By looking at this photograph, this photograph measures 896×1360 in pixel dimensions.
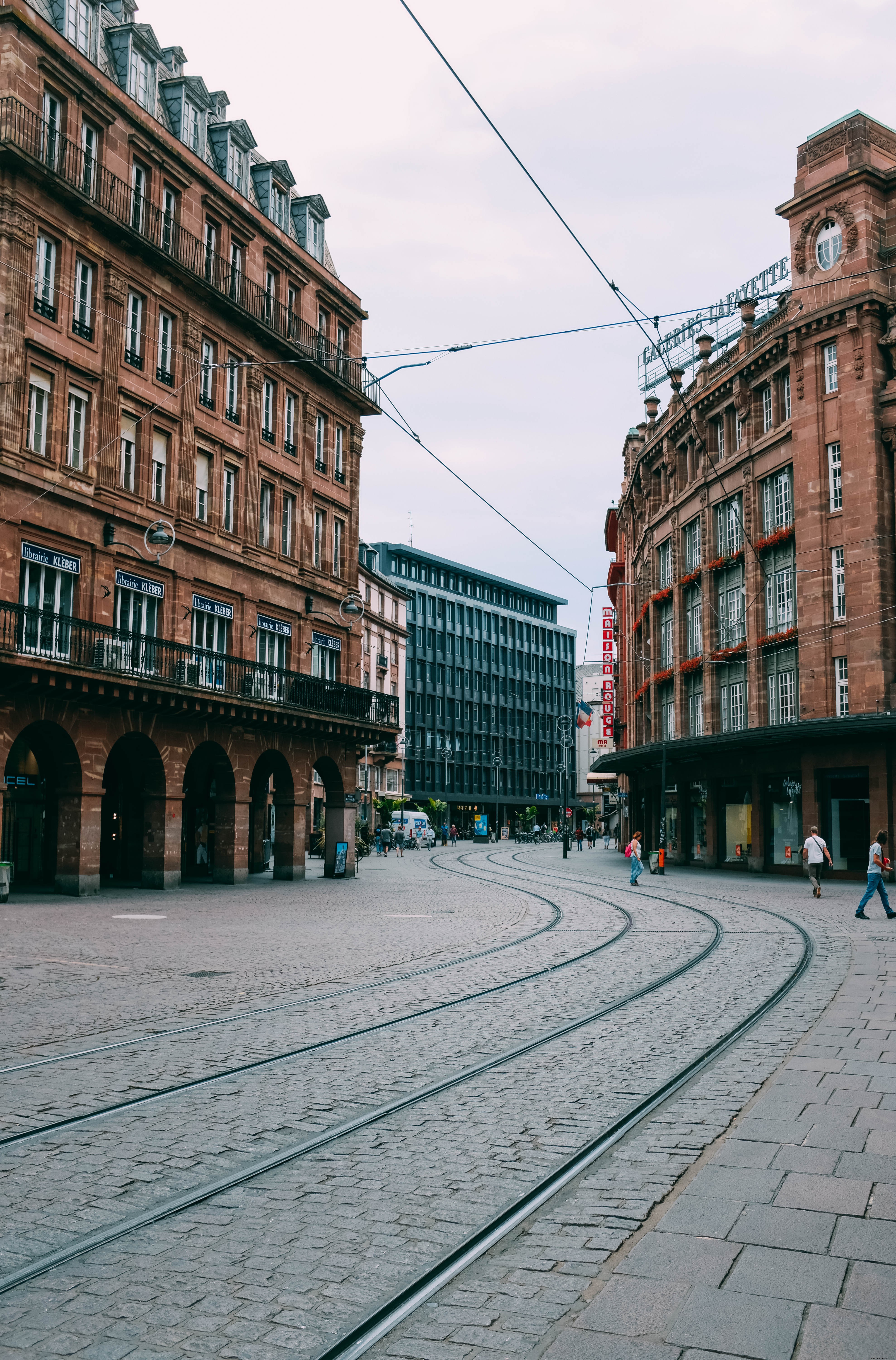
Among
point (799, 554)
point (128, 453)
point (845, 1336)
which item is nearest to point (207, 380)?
point (128, 453)

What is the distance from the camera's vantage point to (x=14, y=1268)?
4621 mm

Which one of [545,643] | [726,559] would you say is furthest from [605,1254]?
[545,643]

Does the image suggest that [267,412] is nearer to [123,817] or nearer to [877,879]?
[123,817]

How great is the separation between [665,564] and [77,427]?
32116mm

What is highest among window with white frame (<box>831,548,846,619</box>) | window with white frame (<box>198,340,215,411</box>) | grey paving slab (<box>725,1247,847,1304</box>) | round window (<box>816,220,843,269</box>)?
round window (<box>816,220,843,269</box>)

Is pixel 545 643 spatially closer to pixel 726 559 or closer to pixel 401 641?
pixel 401 641

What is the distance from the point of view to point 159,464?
101 ft

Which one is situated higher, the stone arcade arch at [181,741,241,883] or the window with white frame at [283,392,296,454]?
the window with white frame at [283,392,296,454]

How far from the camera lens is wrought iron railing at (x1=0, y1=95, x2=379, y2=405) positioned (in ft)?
84.9

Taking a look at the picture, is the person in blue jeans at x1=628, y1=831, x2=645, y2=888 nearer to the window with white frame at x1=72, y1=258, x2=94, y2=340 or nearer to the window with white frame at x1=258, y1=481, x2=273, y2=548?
the window with white frame at x1=258, y1=481, x2=273, y2=548

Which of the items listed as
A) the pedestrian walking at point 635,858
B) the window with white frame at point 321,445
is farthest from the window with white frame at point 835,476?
the window with white frame at point 321,445

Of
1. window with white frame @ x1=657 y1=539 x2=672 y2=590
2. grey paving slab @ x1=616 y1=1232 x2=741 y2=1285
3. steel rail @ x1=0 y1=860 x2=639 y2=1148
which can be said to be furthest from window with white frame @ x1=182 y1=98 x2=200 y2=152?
grey paving slab @ x1=616 y1=1232 x2=741 y2=1285

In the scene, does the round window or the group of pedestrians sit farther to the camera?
the round window

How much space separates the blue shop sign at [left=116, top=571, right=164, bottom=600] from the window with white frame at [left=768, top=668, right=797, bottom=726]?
20.2m
